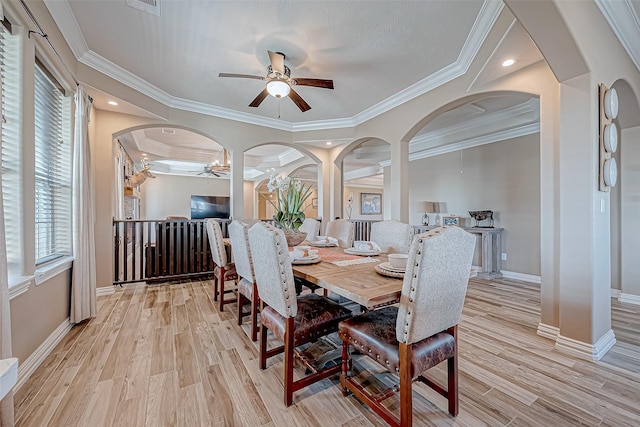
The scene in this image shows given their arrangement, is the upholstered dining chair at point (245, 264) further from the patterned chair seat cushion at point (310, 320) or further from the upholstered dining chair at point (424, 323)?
the upholstered dining chair at point (424, 323)

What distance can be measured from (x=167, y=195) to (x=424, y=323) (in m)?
9.62

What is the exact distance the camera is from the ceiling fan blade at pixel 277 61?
260cm

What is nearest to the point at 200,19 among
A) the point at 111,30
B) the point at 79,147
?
the point at 111,30

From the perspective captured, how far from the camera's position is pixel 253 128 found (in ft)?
15.3

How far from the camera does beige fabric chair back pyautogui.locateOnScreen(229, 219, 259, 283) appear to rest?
2.14 m

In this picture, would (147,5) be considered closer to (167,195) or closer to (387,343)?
(387,343)

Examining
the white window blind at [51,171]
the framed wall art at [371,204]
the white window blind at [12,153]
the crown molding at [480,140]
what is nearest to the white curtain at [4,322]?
the white window blind at [12,153]

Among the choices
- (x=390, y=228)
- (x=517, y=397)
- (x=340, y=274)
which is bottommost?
(x=517, y=397)

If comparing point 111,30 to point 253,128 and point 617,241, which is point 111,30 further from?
point 617,241

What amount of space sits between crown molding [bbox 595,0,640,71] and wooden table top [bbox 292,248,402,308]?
8.87ft

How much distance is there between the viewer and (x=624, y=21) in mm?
2260

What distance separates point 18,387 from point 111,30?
113 inches

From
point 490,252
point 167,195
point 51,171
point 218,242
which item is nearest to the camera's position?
point 51,171

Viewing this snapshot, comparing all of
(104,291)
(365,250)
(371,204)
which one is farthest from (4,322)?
(371,204)
